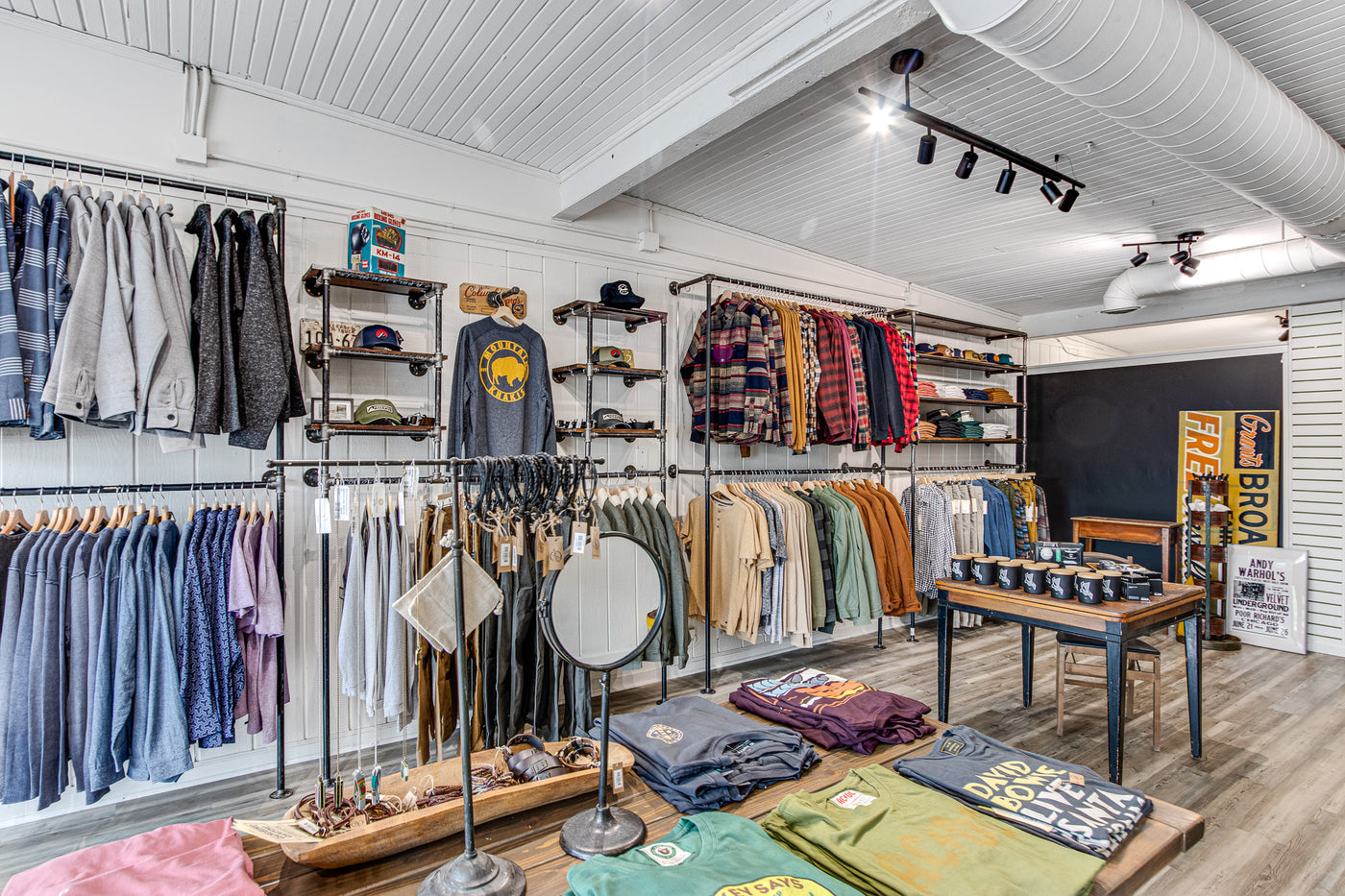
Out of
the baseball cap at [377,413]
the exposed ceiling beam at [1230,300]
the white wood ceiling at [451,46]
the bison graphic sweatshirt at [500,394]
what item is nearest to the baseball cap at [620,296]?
the bison graphic sweatshirt at [500,394]

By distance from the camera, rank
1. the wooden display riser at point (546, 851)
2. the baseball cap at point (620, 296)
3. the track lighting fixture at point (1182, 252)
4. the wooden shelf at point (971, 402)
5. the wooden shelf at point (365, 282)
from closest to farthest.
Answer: the wooden display riser at point (546, 851), the wooden shelf at point (365, 282), the baseball cap at point (620, 296), the track lighting fixture at point (1182, 252), the wooden shelf at point (971, 402)

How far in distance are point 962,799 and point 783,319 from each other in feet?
10.3

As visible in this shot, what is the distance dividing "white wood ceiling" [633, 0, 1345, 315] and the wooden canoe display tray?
2521mm

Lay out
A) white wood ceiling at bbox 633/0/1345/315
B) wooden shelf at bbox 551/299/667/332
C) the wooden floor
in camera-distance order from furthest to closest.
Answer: wooden shelf at bbox 551/299/667/332 → white wood ceiling at bbox 633/0/1345/315 → the wooden floor

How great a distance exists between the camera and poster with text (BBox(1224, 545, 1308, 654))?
15.7ft

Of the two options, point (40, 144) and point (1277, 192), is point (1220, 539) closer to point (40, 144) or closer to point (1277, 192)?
point (1277, 192)

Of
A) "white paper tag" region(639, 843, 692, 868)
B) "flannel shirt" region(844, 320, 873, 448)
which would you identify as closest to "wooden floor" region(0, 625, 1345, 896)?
"flannel shirt" region(844, 320, 873, 448)

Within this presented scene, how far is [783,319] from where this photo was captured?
13.3 ft

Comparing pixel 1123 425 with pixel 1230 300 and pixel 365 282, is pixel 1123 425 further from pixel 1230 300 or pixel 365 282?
pixel 365 282

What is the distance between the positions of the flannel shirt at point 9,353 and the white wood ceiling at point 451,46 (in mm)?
858

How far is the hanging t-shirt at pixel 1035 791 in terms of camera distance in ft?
3.69

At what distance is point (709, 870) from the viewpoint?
955 mm

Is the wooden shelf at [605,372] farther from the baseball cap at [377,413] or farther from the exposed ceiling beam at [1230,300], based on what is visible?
the exposed ceiling beam at [1230,300]

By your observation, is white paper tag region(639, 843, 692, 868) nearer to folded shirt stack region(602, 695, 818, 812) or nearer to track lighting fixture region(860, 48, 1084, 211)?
folded shirt stack region(602, 695, 818, 812)
